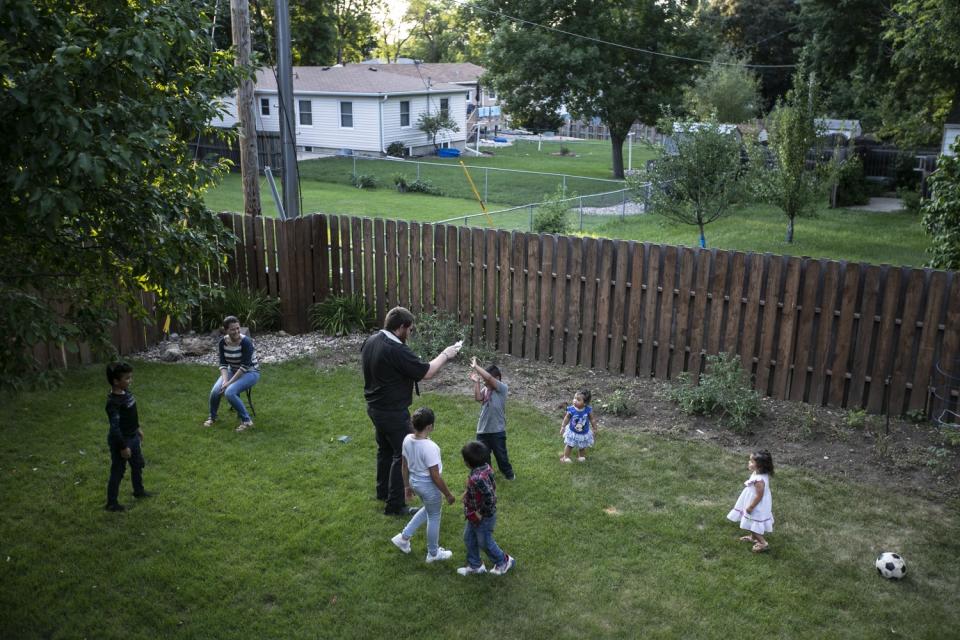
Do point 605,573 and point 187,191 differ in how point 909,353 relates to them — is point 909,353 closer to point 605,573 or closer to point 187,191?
point 605,573

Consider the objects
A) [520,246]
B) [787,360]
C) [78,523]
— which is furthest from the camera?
[520,246]

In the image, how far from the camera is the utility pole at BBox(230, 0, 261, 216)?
45.1 feet

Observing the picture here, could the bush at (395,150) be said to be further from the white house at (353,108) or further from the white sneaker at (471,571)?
the white sneaker at (471,571)

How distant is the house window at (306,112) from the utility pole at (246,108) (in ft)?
91.8

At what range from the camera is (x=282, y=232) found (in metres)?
12.8

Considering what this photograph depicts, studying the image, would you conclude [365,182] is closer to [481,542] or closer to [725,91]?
[725,91]

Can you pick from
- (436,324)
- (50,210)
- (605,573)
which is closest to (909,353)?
(605,573)

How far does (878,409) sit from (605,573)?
470 centimetres

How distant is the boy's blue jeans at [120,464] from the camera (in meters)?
7.28

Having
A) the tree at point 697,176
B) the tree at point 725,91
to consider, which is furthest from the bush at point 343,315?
the tree at point 725,91

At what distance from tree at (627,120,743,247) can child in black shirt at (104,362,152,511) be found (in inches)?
561

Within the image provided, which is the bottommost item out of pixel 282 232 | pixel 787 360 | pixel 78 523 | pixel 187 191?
pixel 78 523

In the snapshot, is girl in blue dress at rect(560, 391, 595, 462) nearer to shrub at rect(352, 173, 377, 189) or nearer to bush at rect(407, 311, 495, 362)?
bush at rect(407, 311, 495, 362)

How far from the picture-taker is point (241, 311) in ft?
41.9
